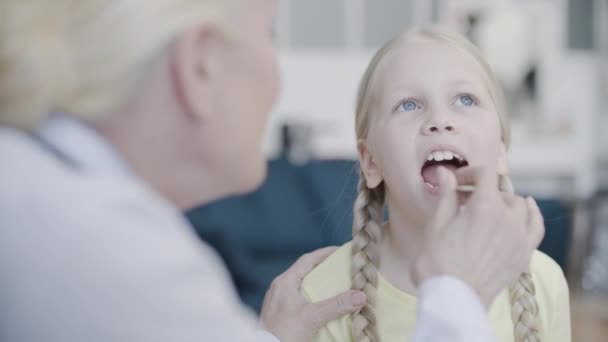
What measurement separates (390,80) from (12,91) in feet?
2.04

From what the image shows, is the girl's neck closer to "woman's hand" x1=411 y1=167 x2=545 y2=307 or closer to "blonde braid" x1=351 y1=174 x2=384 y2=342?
"blonde braid" x1=351 y1=174 x2=384 y2=342

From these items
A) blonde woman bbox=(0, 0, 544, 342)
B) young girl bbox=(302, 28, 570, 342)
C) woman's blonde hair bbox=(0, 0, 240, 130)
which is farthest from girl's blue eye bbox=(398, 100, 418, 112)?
woman's blonde hair bbox=(0, 0, 240, 130)

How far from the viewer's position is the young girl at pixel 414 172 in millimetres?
1043

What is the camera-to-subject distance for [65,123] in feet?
2.10

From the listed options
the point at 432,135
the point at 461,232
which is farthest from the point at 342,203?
the point at 461,232

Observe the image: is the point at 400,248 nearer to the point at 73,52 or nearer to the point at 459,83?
the point at 459,83

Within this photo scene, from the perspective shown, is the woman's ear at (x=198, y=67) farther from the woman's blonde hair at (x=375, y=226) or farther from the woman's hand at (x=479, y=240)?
the woman's blonde hair at (x=375, y=226)

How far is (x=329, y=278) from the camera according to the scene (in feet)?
3.62

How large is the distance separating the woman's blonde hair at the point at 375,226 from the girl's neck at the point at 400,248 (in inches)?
0.8

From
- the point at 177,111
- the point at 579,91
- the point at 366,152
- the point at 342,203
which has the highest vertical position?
the point at 177,111

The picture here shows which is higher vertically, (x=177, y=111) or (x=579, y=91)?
(x=177, y=111)

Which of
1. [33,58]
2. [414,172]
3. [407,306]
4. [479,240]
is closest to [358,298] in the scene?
[407,306]

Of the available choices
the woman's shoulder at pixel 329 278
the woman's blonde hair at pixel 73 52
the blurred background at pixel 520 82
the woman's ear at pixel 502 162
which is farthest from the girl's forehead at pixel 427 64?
the blurred background at pixel 520 82

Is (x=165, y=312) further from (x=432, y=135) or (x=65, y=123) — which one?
(x=432, y=135)
